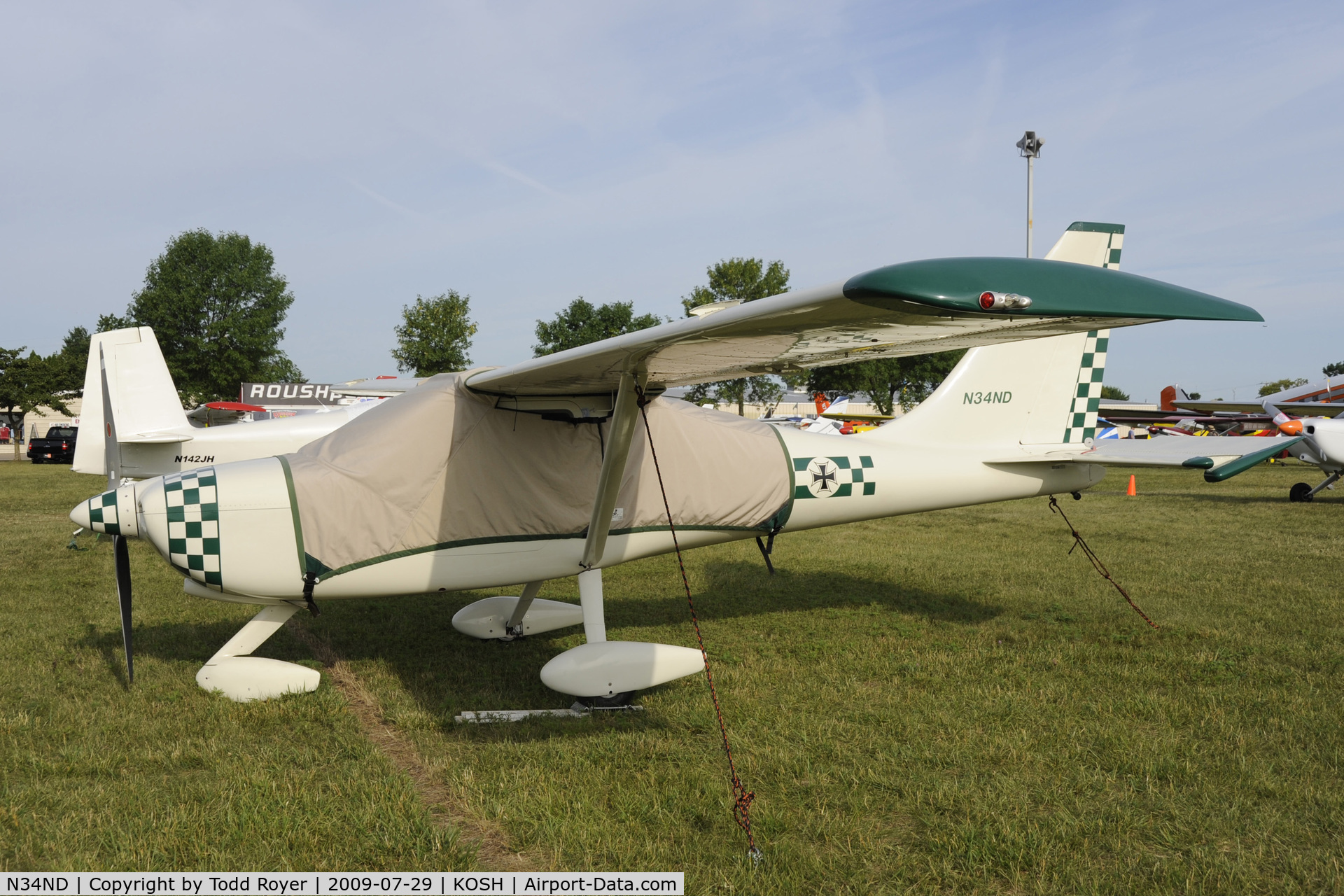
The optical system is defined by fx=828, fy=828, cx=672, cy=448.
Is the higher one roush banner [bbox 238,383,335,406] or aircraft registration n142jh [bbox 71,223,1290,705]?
roush banner [bbox 238,383,335,406]

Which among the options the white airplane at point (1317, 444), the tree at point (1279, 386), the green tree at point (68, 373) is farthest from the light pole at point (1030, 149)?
the tree at point (1279, 386)

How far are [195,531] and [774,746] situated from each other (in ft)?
10.8

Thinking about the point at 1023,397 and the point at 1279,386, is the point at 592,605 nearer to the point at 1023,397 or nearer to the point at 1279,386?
the point at 1023,397

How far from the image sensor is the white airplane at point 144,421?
11.2 meters

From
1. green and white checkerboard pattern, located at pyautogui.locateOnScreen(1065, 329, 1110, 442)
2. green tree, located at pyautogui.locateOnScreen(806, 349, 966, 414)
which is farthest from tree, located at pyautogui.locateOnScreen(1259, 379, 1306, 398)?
green and white checkerboard pattern, located at pyautogui.locateOnScreen(1065, 329, 1110, 442)

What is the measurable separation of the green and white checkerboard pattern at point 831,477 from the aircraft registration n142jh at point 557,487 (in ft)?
0.04

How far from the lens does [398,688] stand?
17.5 ft

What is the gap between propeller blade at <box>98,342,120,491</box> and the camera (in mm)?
9688

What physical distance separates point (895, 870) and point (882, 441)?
3.98 m

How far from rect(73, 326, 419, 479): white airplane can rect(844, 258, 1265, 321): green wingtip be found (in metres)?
9.91

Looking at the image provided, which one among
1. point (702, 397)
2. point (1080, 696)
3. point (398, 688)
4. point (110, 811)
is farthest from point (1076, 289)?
point (702, 397)

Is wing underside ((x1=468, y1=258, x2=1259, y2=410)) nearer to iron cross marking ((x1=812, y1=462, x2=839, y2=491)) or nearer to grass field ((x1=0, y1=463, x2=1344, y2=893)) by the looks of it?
iron cross marking ((x1=812, y1=462, x2=839, y2=491))

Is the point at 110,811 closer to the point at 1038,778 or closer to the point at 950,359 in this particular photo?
the point at 1038,778

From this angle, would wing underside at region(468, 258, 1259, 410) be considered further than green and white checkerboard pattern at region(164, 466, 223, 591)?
No
